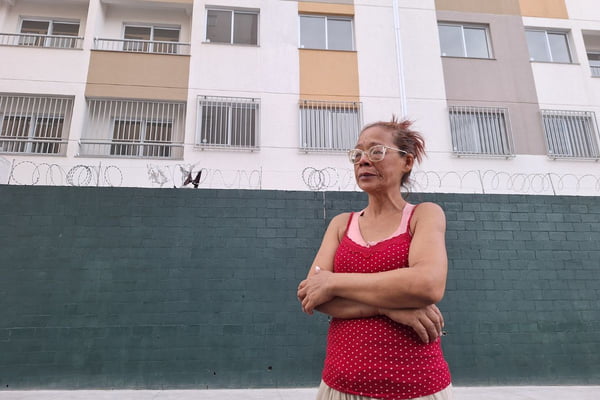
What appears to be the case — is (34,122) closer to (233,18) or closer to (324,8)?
(233,18)

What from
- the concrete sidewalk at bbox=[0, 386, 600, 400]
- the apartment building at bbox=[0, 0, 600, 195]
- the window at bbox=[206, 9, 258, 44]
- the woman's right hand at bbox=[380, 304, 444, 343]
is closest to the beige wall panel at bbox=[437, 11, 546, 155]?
the apartment building at bbox=[0, 0, 600, 195]

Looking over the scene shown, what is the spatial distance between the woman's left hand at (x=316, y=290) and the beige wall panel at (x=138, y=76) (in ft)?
22.0

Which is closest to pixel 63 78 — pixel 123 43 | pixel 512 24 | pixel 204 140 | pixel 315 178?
pixel 123 43

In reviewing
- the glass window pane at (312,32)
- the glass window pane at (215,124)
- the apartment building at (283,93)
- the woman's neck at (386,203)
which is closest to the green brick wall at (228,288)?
the apartment building at (283,93)

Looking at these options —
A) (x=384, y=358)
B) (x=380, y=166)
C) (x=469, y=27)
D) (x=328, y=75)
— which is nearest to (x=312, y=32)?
(x=328, y=75)

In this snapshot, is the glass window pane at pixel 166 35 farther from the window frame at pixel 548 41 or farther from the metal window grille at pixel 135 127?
the window frame at pixel 548 41

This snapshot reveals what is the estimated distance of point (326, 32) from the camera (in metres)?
8.13

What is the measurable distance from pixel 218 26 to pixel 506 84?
5.98 metres

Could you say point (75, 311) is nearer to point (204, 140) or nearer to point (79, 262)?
point (79, 262)

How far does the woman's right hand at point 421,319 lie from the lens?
3.78ft

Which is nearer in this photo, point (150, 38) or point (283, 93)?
point (283, 93)

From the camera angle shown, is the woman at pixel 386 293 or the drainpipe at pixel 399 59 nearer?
the woman at pixel 386 293

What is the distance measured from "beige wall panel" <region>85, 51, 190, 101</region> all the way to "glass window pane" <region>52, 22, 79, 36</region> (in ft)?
4.61

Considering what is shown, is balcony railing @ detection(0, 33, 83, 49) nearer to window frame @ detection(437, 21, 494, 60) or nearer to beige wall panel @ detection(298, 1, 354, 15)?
beige wall panel @ detection(298, 1, 354, 15)
